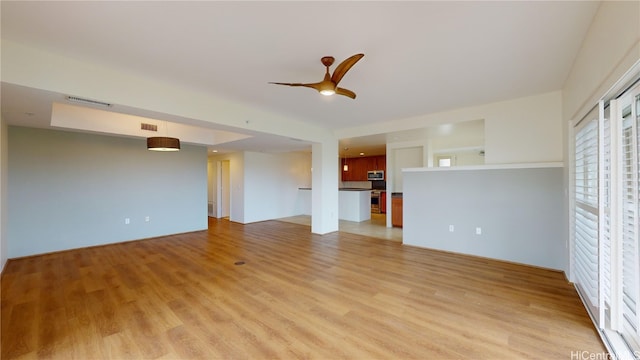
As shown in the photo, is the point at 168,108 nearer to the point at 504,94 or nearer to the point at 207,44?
the point at 207,44

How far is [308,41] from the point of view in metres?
2.24

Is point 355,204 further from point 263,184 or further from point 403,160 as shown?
point 263,184

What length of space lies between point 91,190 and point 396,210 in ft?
22.4

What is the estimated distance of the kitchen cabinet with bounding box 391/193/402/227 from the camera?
6625 millimetres

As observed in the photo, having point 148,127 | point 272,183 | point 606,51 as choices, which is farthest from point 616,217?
point 272,183

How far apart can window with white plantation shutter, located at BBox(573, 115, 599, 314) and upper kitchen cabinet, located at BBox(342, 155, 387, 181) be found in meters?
6.75

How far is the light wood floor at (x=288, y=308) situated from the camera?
6.42 ft

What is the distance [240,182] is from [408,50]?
6421 mm

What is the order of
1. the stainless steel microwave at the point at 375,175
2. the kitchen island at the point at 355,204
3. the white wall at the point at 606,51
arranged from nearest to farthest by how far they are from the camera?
1. the white wall at the point at 606,51
2. the kitchen island at the point at 355,204
3. the stainless steel microwave at the point at 375,175

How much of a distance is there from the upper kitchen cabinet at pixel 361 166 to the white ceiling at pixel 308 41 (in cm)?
630

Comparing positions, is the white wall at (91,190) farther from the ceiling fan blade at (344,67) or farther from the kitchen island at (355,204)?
the ceiling fan blade at (344,67)

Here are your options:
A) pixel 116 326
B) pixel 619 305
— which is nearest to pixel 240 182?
pixel 116 326

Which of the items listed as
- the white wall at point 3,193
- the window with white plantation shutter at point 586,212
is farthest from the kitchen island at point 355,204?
the white wall at point 3,193

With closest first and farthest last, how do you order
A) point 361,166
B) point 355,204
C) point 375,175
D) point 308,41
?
point 308,41 → point 355,204 → point 375,175 → point 361,166
